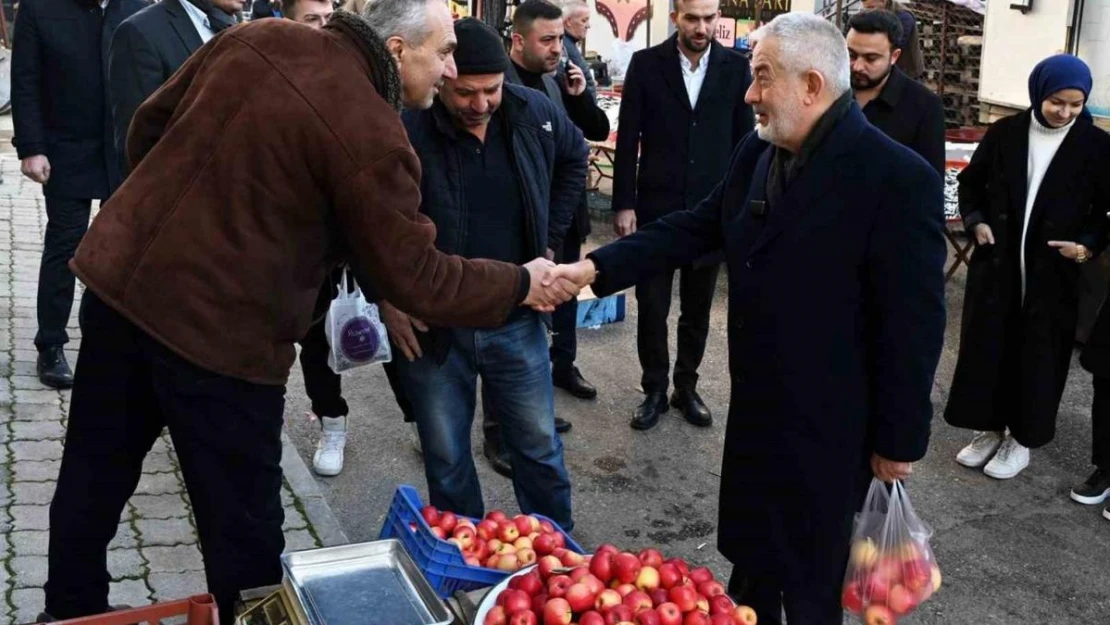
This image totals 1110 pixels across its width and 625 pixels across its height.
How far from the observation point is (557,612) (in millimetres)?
2787

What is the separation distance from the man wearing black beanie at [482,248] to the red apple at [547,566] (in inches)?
43.1

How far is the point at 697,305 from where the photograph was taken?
20.6 ft

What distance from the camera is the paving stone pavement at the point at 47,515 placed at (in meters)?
4.16

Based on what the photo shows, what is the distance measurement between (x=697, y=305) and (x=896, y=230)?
3.24 metres

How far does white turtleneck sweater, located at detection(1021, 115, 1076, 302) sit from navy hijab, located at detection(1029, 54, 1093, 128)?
0.14ft

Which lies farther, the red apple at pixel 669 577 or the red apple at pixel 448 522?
the red apple at pixel 448 522

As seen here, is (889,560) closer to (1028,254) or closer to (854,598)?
(854,598)

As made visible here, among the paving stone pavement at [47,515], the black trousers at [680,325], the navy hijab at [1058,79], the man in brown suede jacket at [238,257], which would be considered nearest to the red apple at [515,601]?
the man in brown suede jacket at [238,257]

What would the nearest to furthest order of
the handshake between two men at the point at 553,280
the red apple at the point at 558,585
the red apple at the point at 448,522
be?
the red apple at the point at 558,585, the red apple at the point at 448,522, the handshake between two men at the point at 553,280

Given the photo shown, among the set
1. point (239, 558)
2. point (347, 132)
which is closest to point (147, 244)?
point (347, 132)

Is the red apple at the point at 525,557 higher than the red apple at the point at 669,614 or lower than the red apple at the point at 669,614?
lower

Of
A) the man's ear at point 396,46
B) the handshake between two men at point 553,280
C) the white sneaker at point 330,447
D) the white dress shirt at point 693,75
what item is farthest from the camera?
the white dress shirt at point 693,75

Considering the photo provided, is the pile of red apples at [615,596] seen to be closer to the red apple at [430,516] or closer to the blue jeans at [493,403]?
the red apple at [430,516]

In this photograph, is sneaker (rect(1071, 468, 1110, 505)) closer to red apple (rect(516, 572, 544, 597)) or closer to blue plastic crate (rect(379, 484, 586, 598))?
blue plastic crate (rect(379, 484, 586, 598))
